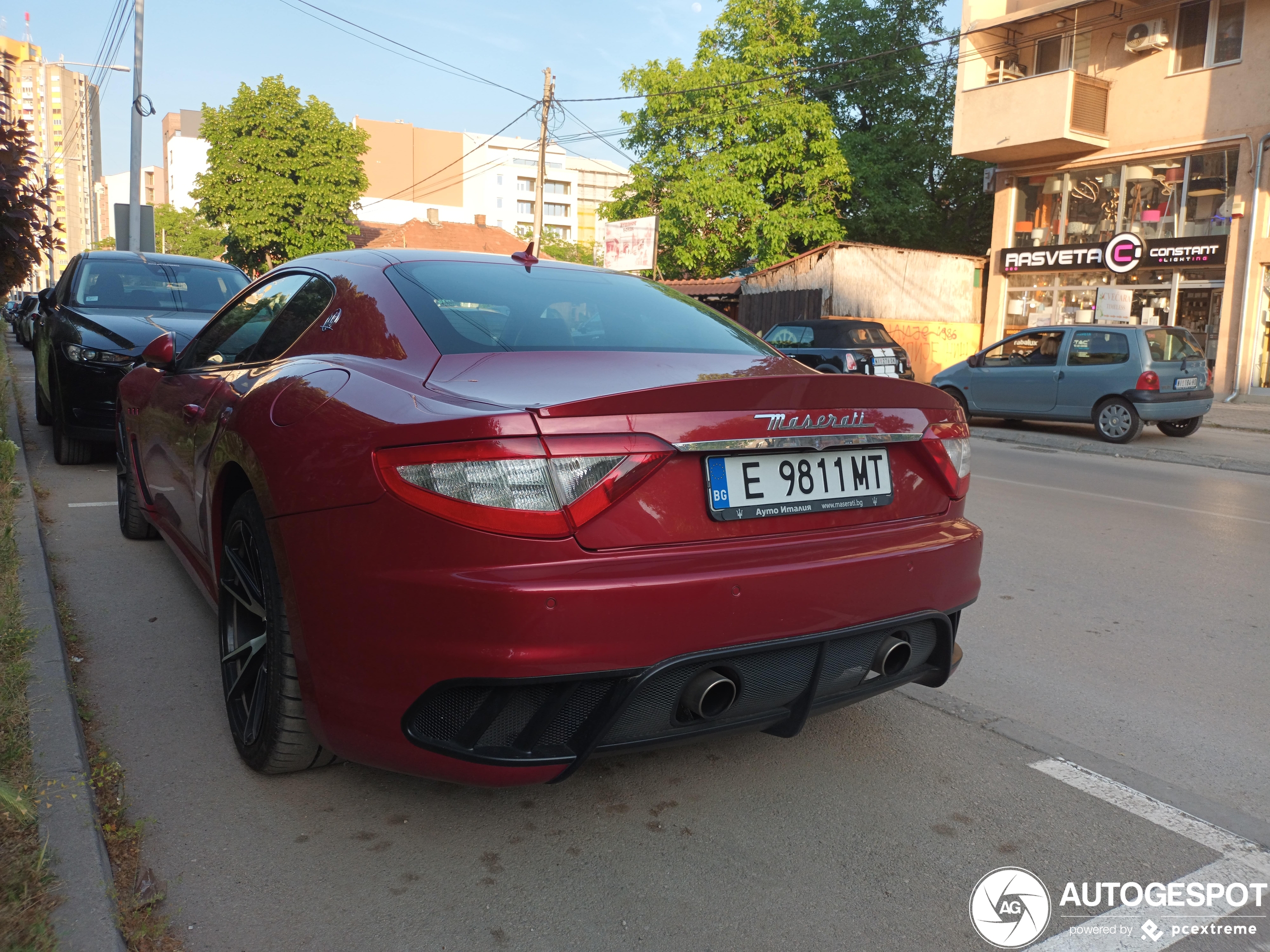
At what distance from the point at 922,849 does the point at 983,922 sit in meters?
0.32

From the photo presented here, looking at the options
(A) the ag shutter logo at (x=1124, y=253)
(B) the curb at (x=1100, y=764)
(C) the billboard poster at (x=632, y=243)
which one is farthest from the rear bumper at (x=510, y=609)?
(C) the billboard poster at (x=632, y=243)

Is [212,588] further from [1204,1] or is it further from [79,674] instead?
[1204,1]

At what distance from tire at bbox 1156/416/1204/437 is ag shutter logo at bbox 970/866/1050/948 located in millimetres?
12365

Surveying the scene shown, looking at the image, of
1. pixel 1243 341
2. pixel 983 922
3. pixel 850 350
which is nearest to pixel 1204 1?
pixel 1243 341

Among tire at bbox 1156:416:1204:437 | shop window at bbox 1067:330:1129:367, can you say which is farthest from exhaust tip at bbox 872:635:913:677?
tire at bbox 1156:416:1204:437

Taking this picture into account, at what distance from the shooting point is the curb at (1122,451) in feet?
36.7

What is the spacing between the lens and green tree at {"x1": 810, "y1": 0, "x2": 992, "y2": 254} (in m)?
32.2

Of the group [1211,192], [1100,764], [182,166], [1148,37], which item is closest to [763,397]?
[1100,764]

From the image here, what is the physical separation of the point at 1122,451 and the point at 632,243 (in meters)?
19.8

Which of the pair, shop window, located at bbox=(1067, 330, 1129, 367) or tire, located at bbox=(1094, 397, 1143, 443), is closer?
tire, located at bbox=(1094, 397, 1143, 443)

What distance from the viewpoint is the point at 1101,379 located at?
1314 cm

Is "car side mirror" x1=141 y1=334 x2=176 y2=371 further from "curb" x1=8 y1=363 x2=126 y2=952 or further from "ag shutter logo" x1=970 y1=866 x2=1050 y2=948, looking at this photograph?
"ag shutter logo" x1=970 y1=866 x2=1050 y2=948

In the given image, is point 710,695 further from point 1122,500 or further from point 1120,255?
point 1120,255

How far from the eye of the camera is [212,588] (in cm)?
334
